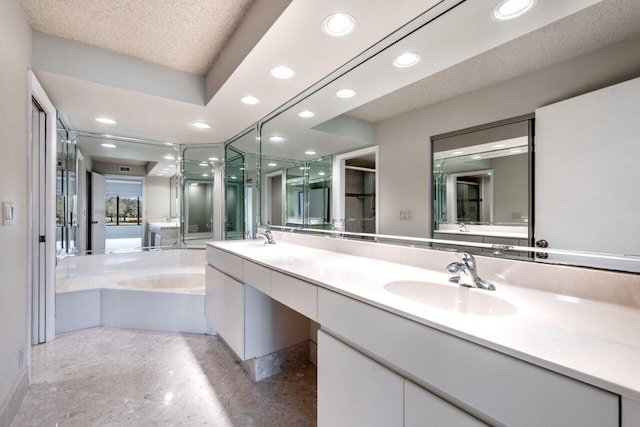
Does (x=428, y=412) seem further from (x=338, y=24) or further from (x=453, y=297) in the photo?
(x=338, y=24)

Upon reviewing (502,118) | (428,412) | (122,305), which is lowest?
(122,305)

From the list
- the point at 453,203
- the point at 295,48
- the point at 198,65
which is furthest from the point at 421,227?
the point at 198,65

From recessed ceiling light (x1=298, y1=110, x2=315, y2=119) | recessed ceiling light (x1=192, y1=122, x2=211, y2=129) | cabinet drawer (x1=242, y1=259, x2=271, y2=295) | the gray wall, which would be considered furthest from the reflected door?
the gray wall

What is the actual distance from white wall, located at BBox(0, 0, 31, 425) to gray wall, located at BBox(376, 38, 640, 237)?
6.56 feet

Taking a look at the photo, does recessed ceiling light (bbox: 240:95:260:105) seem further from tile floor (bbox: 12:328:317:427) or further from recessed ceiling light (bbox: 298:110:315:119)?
tile floor (bbox: 12:328:317:427)

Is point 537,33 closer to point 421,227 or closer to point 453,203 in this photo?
point 453,203

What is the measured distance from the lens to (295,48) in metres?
1.54

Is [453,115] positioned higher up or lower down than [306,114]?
lower down

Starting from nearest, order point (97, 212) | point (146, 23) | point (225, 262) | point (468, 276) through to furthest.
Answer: point (468, 276) < point (146, 23) < point (225, 262) < point (97, 212)

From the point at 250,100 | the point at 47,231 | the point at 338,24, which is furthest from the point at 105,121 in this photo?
the point at 338,24

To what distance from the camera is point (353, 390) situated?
0.96 m

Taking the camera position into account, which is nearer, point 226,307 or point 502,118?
point 502,118

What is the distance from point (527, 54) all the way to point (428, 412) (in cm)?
140

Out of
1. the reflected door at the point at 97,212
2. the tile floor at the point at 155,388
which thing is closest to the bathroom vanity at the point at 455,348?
the tile floor at the point at 155,388
